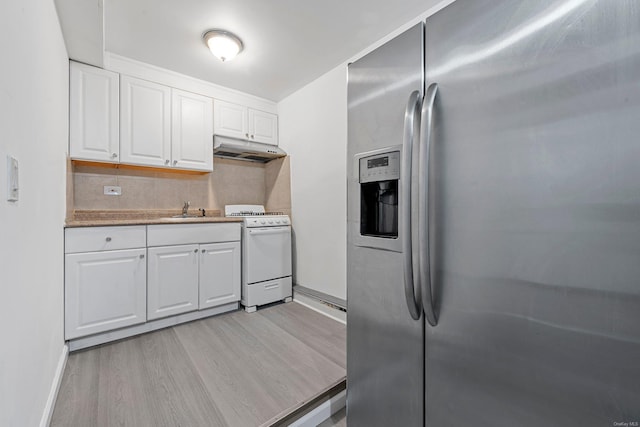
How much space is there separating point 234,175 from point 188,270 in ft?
4.52

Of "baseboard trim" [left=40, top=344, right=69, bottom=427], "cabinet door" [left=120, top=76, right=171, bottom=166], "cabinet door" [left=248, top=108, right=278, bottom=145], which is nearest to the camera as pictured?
"baseboard trim" [left=40, top=344, right=69, bottom=427]

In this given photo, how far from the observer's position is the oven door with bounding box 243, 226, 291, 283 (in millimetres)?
2621

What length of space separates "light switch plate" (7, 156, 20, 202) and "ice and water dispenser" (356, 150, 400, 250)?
1.13m

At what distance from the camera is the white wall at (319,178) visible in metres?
2.54

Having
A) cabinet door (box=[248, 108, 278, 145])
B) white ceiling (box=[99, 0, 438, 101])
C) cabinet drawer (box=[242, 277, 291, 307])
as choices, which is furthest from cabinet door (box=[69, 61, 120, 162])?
cabinet drawer (box=[242, 277, 291, 307])

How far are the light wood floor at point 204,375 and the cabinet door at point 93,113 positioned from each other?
1.55m

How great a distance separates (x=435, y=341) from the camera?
876 millimetres

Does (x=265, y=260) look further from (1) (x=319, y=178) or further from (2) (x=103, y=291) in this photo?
(2) (x=103, y=291)

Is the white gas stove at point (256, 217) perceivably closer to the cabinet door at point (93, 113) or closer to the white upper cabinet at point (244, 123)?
the white upper cabinet at point (244, 123)

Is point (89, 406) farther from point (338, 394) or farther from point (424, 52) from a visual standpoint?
point (424, 52)

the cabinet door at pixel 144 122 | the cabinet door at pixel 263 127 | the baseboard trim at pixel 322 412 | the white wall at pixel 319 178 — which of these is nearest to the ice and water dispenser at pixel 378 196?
the baseboard trim at pixel 322 412

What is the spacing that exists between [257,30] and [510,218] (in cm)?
217

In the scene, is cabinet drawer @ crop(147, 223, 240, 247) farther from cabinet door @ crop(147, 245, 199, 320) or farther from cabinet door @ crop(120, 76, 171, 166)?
cabinet door @ crop(120, 76, 171, 166)

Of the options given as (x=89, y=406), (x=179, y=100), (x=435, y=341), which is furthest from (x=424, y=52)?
(x=179, y=100)
